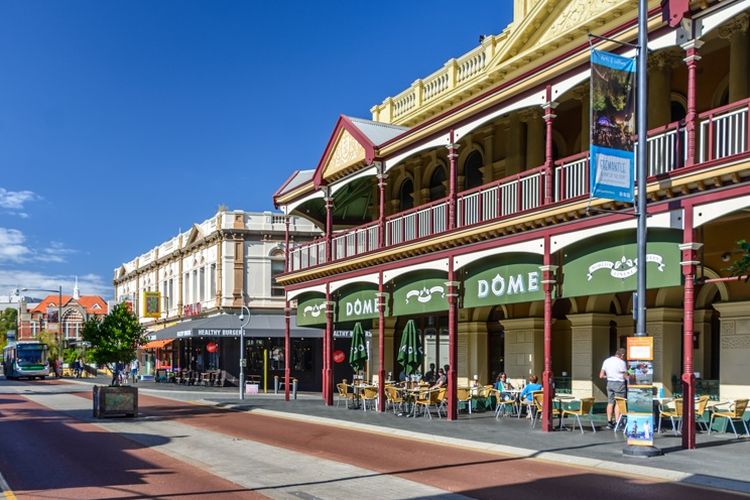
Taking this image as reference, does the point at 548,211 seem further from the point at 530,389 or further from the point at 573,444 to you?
the point at 573,444

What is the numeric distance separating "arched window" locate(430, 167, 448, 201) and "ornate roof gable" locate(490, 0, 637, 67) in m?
5.33

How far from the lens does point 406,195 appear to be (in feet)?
107

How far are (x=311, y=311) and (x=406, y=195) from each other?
5.71m

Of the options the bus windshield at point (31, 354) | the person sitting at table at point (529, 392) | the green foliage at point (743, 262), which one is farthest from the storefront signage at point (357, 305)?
the bus windshield at point (31, 354)

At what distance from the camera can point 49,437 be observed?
19.3 meters

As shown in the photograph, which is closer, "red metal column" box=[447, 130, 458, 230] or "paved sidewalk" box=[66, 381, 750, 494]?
"paved sidewalk" box=[66, 381, 750, 494]

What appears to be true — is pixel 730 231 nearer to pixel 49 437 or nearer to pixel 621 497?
pixel 621 497

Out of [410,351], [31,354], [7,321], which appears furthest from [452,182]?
[7,321]

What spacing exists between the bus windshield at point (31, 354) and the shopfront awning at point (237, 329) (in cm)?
1936

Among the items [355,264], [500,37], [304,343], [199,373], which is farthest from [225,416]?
[199,373]

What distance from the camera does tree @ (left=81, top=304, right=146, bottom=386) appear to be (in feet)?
86.8

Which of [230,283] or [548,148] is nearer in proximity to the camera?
[548,148]

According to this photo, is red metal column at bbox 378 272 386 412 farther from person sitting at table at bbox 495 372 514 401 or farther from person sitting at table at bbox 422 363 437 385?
person sitting at table at bbox 422 363 437 385

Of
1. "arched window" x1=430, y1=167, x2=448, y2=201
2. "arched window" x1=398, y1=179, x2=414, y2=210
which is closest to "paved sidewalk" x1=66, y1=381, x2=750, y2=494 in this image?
"arched window" x1=430, y1=167, x2=448, y2=201
